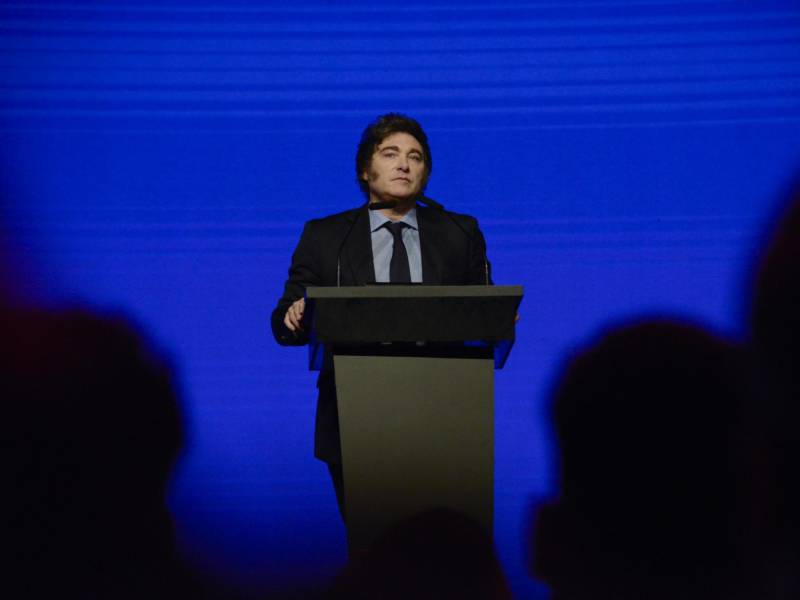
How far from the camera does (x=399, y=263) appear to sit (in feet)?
7.30

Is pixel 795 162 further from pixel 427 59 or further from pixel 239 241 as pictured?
pixel 239 241

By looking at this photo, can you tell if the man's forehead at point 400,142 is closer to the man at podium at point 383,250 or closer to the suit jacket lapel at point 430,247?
the man at podium at point 383,250

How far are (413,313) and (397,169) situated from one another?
0.77 meters

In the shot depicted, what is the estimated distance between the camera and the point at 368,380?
1.80 metres

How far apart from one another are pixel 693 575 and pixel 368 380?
1370mm

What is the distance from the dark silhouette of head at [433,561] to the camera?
1808 mm

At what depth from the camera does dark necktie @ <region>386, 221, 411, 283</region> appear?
7.23ft

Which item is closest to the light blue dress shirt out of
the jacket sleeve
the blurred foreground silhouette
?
the jacket sleeve

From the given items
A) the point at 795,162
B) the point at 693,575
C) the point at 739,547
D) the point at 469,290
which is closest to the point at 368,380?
the point at 469,290

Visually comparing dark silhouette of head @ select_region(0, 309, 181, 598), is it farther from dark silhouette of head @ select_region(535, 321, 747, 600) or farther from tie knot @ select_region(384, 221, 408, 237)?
dark silhouette of head @ select_region(535, 321, 747, 600)

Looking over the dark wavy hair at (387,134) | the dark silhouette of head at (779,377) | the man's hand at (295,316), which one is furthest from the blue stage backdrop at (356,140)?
the man's hand at (295,316)

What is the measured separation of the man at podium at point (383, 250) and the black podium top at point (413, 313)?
42 centimetres

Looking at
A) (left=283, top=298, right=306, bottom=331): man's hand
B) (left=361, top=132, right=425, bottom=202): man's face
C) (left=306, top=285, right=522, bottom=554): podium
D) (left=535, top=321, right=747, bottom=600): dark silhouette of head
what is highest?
(left=361, top=132, right=425, bottom=202): man's face

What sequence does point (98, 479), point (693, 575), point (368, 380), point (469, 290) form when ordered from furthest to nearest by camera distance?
point (98, 479)
point (693, 575)
point (368, 380)
point (469, 290)
